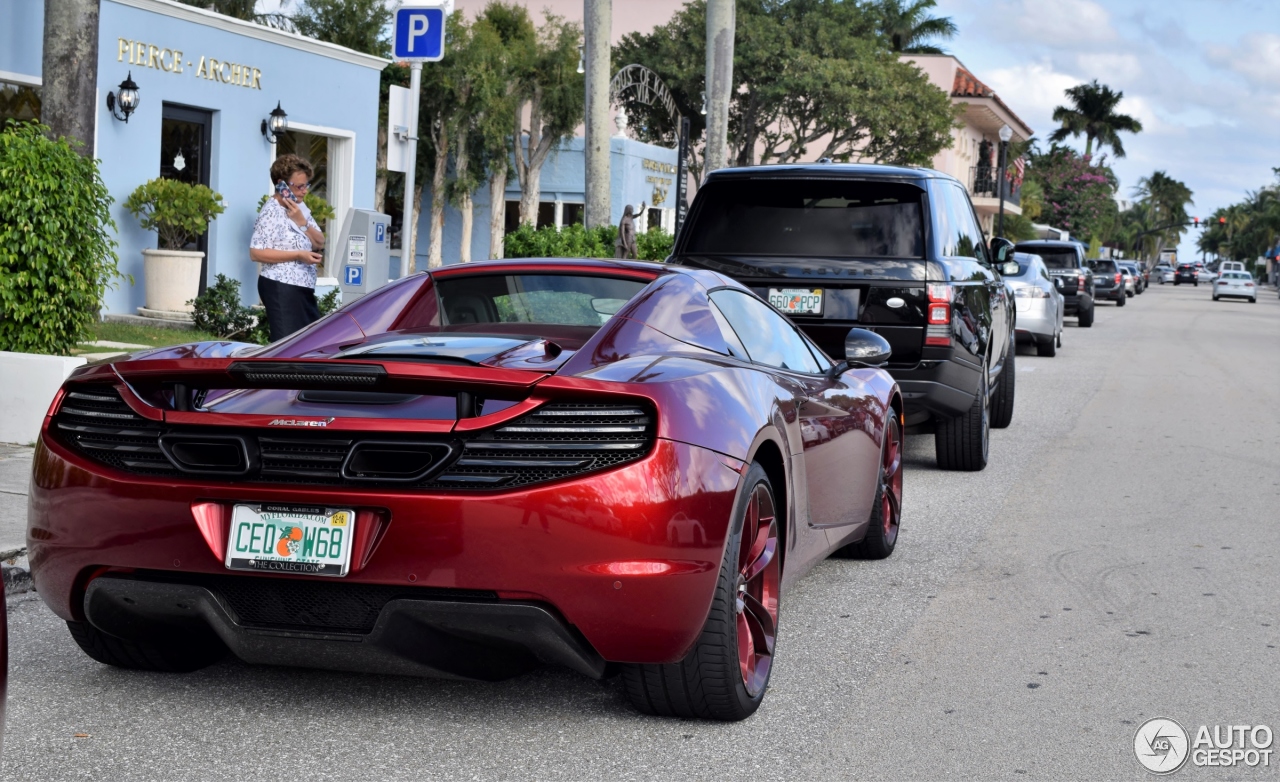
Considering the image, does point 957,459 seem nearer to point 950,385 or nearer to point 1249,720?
point 950,385

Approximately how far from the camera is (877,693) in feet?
15.1

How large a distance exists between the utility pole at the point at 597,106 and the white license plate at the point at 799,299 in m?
11.1

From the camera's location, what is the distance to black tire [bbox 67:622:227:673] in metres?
4.43

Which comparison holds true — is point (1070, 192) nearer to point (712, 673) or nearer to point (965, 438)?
point (965, 438)

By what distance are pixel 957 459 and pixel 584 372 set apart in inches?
237

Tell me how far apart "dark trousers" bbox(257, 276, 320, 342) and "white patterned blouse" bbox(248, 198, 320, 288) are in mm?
45

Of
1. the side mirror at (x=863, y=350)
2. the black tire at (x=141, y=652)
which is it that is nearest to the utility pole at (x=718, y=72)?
the side mirror at (x=863, y=350)

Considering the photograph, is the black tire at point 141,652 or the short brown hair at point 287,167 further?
the short brown hair at point 287,167

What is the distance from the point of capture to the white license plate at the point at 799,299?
334 inches

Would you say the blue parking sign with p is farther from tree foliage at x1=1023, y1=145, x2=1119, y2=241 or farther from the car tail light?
tree foliage at x1=1023, y1=145, x2=1119, y2=241

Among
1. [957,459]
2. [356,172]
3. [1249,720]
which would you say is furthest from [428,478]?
[356,172]

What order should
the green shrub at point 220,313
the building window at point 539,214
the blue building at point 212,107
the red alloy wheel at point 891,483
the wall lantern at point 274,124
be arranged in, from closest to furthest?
the red alloy wheel at point 891,483 < the green shrub at point 220,313 < the blue building at point 212,107 < the wall lantern at point 274,124 < the building window at point 539,214

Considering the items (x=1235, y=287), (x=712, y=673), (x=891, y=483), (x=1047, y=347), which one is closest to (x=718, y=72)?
(x=1047, y=347)

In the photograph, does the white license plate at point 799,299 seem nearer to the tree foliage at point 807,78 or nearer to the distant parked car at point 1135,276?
the tree foliage at point 807,78
